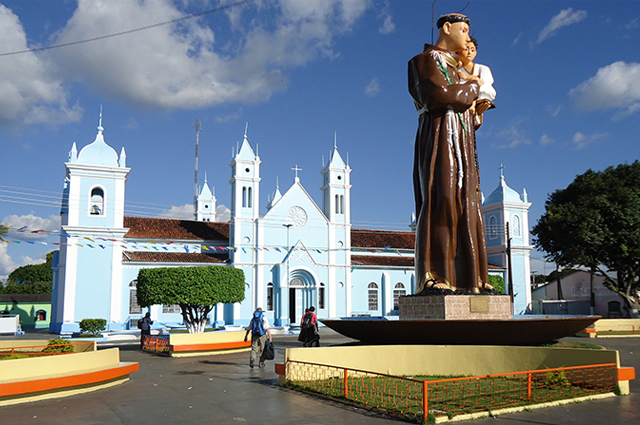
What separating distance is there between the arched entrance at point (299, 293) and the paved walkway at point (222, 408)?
2544cm

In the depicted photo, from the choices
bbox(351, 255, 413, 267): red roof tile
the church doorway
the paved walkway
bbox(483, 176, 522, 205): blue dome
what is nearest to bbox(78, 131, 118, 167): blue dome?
the church doorway

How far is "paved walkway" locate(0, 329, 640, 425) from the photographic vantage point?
7.30 m

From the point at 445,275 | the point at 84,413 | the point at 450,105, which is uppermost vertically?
the point at 450,105

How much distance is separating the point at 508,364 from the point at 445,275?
303 cm

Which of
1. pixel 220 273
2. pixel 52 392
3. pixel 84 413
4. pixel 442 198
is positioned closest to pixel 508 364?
pixel 442 198

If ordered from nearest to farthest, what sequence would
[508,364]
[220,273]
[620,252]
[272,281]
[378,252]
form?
[508,364] < [220,273] < [620,252] < [272,281] < [378,252]

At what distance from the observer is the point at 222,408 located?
26.9ft

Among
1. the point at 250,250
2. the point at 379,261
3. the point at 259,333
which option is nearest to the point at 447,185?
the point at 259,333

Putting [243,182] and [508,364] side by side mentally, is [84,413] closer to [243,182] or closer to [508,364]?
[508,364]

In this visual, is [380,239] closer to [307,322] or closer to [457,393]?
[307,322]

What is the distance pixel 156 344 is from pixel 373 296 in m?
23.4

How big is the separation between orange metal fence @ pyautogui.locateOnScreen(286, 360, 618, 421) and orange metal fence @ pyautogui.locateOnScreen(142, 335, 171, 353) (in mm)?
9070

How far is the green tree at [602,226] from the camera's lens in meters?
28.8

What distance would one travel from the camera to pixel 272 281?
3622cm
